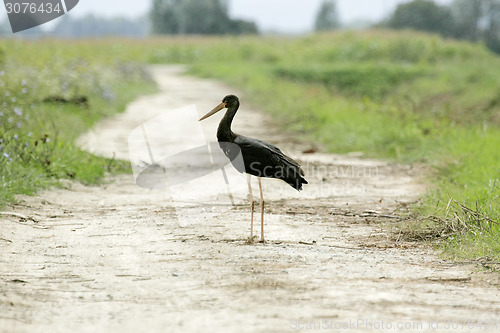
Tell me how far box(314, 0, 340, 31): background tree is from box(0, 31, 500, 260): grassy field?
5570cm

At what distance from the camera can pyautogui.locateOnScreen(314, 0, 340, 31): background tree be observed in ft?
305

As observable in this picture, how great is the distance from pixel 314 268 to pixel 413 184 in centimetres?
408

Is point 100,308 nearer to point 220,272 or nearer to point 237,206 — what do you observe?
point 220,272

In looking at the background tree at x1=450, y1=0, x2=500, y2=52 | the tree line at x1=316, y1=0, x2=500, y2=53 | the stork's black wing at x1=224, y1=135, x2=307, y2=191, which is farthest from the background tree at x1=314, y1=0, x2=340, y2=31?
the stork's black wing at x1=224, y1=135, x2=307, y2=191

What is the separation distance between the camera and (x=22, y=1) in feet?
29.2

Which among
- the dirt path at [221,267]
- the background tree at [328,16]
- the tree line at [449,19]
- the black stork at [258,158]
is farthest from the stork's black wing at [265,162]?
the background tree at [328,16]

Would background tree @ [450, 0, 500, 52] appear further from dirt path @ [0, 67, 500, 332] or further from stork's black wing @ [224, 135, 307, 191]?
stork's black wing @ [224, 135, 307, 191]

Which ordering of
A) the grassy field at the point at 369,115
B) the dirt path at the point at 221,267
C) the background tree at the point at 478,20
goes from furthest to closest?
the background tree at the point at 478,20
the grassy field at the point at 369,115
the dirt path at the point at 221,267

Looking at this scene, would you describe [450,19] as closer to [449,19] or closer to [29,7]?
[449,19]

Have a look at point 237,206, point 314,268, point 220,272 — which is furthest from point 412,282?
point 237,206

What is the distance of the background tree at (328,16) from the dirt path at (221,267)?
8696 centimetres

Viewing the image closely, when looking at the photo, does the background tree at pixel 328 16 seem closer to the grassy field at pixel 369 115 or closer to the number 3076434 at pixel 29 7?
the grassy field at pixel 369 115

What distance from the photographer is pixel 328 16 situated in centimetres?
9356

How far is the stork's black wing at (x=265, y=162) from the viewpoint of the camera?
6.15 m
